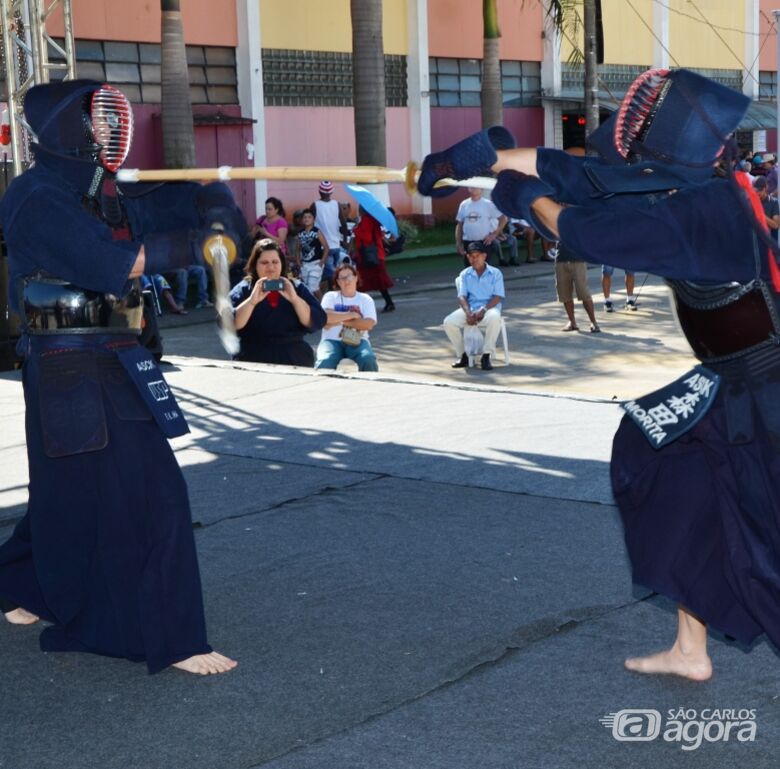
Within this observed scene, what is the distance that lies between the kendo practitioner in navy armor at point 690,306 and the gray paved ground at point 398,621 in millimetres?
451

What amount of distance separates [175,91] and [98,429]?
17039mm

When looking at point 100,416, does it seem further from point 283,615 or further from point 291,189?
point 291,189

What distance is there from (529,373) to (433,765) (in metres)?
8.82

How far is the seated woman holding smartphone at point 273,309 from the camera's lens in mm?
9289

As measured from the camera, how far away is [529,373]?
1245 cm

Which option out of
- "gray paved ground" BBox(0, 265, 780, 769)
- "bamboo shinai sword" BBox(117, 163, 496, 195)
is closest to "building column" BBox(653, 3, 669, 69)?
"gray paved ground" BBox(0, 265, 780, 769)

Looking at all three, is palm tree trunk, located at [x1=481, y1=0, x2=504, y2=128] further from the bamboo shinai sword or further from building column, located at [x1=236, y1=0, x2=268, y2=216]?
the bamboo shinai sword

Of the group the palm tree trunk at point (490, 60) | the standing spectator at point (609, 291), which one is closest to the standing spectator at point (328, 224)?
the standing spectator at point (609, 291)

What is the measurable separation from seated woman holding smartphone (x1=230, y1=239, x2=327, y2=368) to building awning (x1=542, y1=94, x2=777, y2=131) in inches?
755

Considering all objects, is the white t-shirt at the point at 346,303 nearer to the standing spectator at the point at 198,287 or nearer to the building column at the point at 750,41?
the standing spectator at the point at 198,287

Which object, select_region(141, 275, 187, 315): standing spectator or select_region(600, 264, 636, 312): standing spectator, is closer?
select_region(600, 264, 636, 312): standing spectator

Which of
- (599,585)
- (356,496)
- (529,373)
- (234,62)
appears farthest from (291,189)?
(599,585)

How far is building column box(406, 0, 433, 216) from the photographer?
28.6m

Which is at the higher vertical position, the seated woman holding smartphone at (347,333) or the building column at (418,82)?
the building column at (418,82)
